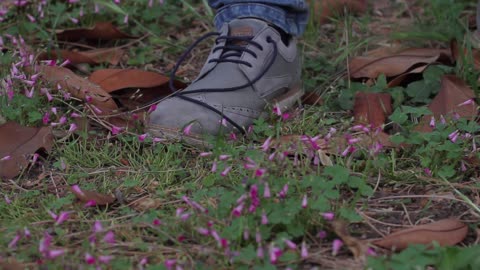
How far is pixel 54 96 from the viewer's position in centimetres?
247

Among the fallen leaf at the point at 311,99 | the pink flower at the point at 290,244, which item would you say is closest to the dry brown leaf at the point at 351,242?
the pink flower at the point at 290,244

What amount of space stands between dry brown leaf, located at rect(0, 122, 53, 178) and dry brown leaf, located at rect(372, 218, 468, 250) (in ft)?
3.24

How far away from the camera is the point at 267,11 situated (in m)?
2.52

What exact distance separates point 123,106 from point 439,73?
999mm

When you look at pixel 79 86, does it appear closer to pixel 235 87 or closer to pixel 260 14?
pixel 235 87

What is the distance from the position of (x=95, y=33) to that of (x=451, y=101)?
Result: 1.36 m

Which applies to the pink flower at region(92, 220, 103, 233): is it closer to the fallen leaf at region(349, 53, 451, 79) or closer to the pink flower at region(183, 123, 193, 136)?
the pink flower at region(183, 123, 193, 136)

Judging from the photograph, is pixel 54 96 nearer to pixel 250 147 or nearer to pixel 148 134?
pixel 148 134

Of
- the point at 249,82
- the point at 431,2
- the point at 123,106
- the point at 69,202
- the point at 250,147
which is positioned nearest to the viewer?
the point at 69,202

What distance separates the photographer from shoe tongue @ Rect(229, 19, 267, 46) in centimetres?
249

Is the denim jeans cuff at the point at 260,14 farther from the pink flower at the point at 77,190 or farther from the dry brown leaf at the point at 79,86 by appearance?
the pink flower at the point at 77,190

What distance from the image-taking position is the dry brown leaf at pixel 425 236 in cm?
173

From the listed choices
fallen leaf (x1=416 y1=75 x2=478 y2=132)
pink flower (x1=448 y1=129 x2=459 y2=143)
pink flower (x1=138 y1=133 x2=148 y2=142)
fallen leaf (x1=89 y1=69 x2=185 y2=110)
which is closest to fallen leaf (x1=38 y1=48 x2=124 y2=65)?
fallen leaf (x1=89 y1=69 x2=185 y2=110)

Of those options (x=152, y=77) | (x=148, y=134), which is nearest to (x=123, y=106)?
(x=152, y=77)
